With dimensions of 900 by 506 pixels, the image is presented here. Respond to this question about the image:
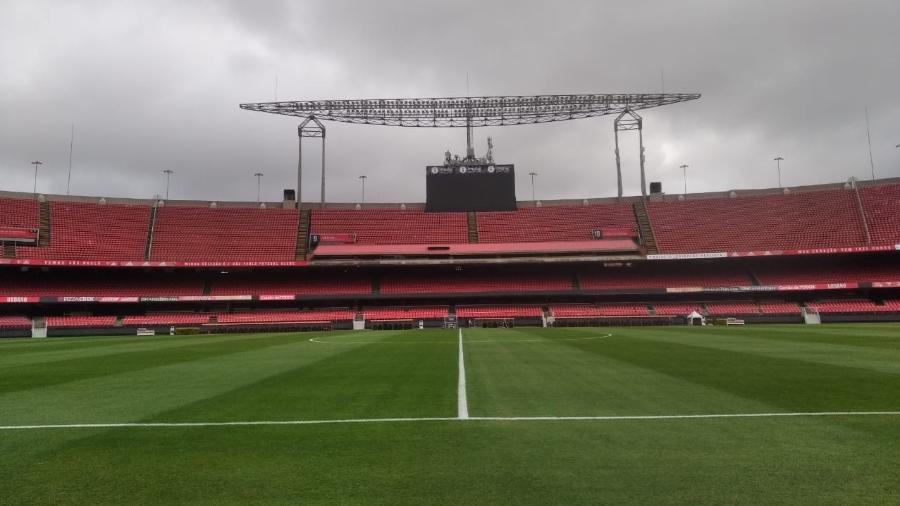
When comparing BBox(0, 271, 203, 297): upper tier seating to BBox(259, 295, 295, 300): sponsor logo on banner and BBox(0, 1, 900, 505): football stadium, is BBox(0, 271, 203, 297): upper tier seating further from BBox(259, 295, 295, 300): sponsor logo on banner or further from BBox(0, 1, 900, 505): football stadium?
BBox(259, 295, 295, 300): sponsor logo on banner

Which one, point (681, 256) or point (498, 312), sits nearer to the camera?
point (498, 312)

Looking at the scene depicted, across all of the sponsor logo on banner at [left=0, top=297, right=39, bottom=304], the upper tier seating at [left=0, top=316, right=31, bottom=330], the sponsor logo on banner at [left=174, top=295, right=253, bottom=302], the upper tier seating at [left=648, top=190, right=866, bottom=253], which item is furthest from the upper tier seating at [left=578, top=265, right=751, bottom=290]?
the sponsor logo on banner at [left=0, top=297, right=39, bottom=304]

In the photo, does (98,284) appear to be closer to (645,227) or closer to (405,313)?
(405,313)

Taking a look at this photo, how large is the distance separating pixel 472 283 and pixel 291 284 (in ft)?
58.0

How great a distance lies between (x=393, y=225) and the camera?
56.3 m

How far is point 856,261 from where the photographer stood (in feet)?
153

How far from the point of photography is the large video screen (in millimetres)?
56406

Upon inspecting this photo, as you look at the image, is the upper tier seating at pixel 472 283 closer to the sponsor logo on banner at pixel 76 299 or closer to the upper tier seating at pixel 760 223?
the upper tier seating at pixel 760 223

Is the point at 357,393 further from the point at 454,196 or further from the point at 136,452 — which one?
the point at 454,196

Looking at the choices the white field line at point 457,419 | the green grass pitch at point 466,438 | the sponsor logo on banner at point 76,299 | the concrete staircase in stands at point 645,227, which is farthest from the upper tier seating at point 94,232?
the concrete staircase in stands at point 645,227

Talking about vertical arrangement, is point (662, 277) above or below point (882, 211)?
below

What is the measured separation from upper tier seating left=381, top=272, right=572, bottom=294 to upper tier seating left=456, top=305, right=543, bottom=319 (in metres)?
1.66

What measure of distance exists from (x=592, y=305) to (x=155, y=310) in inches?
1605

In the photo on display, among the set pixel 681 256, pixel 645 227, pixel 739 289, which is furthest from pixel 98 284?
pixel 739 289
